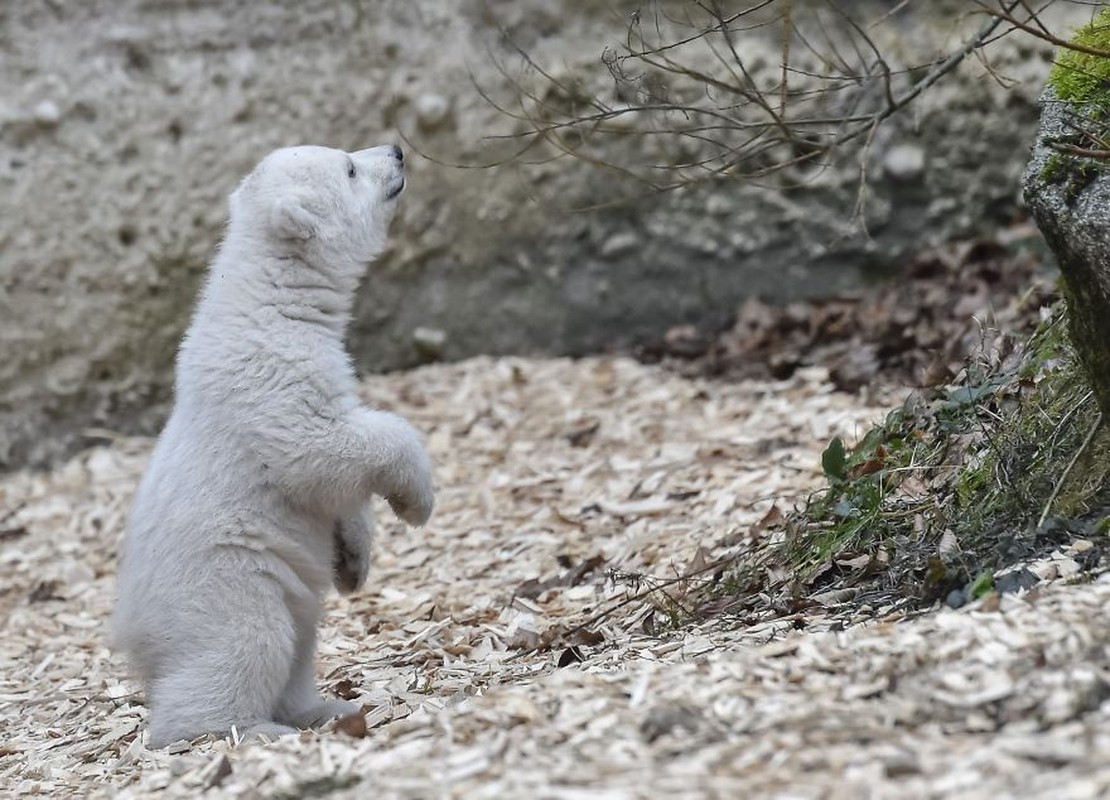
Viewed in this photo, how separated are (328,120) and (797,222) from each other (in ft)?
9.49

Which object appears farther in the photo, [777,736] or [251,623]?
[251,623]

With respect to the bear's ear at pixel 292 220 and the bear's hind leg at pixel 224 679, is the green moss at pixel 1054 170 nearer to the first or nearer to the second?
the bear's ear at pixel 292 220

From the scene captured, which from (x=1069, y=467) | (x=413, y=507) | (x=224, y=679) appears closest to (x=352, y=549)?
(x=413, y=507)

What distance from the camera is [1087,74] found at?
421 cm

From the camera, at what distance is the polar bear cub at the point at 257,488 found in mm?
4336

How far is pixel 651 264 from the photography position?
29.5 feet

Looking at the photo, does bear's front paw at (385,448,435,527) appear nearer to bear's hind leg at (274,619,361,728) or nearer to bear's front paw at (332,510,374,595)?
bear's front paw at (332,510,374,595)

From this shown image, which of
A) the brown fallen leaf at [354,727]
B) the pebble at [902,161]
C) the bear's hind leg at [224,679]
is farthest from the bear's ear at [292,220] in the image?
the pebble at [902,161]

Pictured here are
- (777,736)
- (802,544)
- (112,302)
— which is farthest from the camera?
(112,302)

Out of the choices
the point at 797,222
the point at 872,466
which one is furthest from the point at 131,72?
the point at 872,466

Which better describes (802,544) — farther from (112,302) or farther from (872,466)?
(112,302)

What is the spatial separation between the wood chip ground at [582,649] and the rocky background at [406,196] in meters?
0.44

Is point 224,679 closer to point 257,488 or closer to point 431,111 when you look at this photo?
point 257,488

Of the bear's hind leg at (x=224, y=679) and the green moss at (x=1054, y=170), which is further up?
the green moss at (x=1054, y=170)
